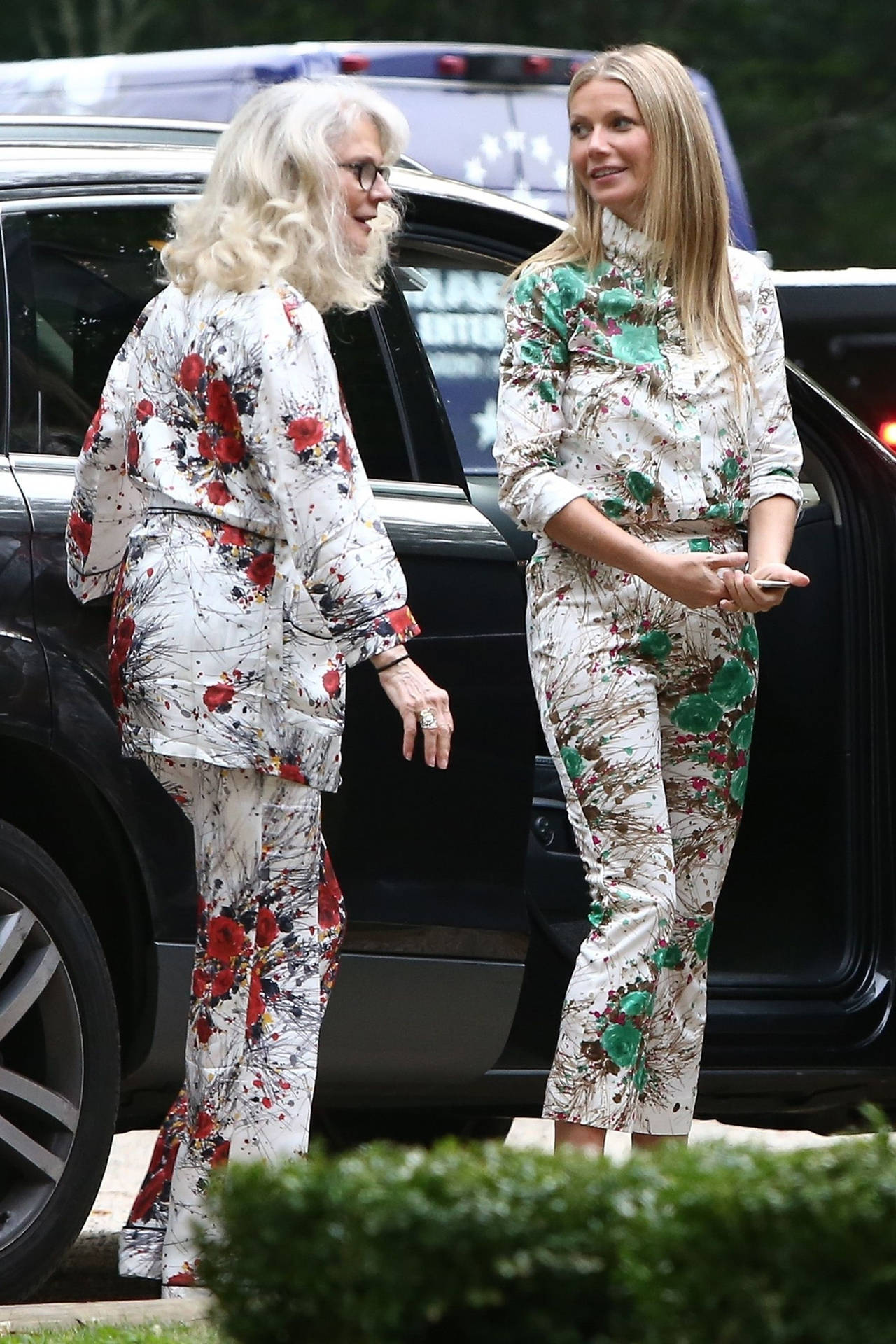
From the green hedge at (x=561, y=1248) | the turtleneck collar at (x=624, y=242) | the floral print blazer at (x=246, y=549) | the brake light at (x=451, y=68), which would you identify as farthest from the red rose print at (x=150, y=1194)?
the brake light at (x=451, y=68)

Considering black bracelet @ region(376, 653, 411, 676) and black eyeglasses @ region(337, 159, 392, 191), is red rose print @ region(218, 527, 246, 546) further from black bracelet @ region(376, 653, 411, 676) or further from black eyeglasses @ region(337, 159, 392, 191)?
black eyeglasses @ region(337, 159, 392, 191)

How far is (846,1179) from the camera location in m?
1.80

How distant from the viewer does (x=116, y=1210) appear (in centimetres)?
490

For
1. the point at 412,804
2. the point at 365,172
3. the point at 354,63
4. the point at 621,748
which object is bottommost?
the point at 412,804

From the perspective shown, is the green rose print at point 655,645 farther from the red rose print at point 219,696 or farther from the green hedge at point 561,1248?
the green hedge at point 561,1248

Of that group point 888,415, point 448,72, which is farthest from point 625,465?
point 448,72

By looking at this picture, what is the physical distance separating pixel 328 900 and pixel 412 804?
0.99 ft

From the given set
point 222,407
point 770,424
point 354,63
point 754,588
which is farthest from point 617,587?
point 354,63

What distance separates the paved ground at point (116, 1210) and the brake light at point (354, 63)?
440 cm

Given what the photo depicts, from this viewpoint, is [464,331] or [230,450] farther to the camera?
[464,331]

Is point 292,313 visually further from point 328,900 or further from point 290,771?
point 328,900

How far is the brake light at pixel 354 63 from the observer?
29.5ft

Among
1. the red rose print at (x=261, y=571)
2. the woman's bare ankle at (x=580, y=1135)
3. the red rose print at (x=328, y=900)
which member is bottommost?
the woman's bare ankle at (x=580, y=1135)

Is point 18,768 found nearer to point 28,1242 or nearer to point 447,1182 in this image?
point 28,1242
